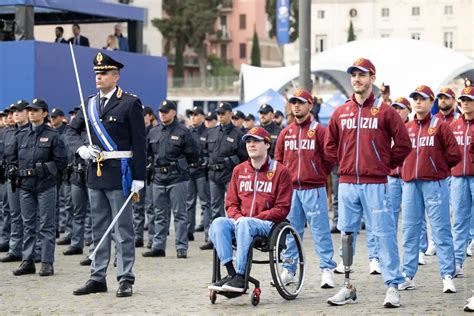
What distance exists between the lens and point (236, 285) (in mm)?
10602

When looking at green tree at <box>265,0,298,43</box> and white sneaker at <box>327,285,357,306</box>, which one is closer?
white sneaker at <box>327,285,357,306</box>

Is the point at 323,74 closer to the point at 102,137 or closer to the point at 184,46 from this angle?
the point at 102,137

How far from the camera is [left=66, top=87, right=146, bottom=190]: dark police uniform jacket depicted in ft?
37.5

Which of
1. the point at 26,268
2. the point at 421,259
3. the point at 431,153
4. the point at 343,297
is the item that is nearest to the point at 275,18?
the point at 421,259

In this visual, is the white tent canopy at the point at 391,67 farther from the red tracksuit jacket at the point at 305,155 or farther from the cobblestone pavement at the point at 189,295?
the red tracksuit jacket at the point at 305,155

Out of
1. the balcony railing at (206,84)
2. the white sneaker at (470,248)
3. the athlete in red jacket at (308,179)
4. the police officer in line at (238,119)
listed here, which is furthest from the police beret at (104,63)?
the balcony railing at (206,84)

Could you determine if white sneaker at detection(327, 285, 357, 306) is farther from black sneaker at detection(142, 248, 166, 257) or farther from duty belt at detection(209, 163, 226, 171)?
duty belt at detection(209, 163, 226, 171)

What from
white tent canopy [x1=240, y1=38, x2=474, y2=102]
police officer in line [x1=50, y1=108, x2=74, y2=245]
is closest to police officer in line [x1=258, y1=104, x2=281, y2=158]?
police officer in line [x1=50, y1=108, x2=74, y2=245]

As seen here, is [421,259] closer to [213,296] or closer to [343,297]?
[343,297]

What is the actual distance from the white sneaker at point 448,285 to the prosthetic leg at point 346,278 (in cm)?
120

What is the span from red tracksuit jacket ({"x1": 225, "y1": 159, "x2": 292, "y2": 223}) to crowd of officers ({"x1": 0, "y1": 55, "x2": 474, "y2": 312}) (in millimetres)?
646

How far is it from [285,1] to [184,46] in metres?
50.8

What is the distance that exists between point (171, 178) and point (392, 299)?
574 cm

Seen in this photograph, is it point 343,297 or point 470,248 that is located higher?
point 343,297
